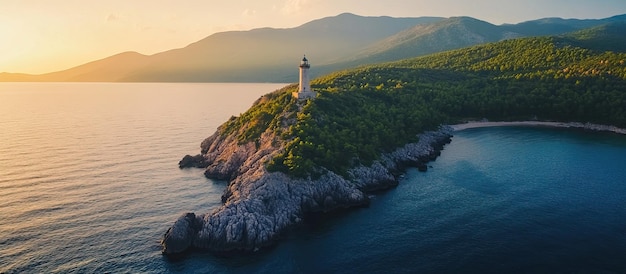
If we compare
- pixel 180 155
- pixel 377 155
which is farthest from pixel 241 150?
pixel 377 155

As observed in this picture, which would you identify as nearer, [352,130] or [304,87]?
[352,130]

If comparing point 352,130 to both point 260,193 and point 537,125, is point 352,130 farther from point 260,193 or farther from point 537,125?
point 537,125

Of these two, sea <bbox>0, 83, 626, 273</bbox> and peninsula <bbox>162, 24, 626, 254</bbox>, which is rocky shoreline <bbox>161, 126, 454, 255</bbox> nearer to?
peninsula <bbox>162, 24, 626, 254</bbox>

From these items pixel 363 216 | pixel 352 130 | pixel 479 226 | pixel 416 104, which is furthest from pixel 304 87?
pixel 479 226

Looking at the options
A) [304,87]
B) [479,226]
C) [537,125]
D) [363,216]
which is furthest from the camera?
[537,125]

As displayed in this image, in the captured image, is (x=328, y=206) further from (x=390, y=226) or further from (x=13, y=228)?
(x=13, y=228)

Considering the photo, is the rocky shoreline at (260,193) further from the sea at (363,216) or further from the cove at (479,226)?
the cove at (479,226)

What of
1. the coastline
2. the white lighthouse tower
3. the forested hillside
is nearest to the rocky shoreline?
the forested hillside
